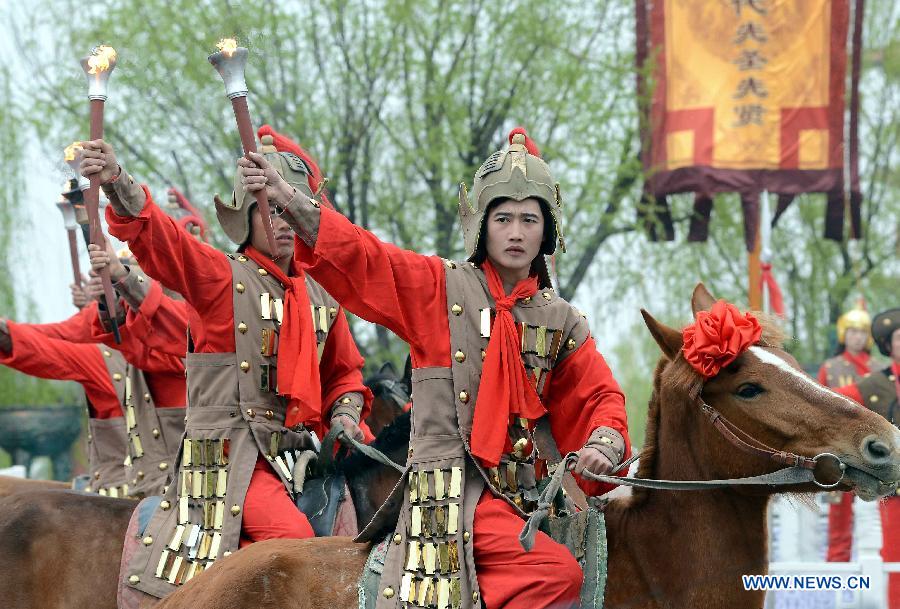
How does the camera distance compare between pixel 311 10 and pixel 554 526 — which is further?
pixel 311 10

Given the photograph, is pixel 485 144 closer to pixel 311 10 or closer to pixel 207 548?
pixel 311 10

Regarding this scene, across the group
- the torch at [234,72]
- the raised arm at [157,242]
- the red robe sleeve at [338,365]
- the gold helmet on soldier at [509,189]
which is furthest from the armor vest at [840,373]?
the torch at [234,72]

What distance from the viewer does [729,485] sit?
4117 millimetres

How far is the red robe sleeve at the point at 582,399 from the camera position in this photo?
4613 millimetres

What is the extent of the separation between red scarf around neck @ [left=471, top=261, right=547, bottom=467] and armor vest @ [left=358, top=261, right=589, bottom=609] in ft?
0.14

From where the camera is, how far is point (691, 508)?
421 centimetres

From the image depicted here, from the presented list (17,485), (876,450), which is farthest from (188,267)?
(876,450)

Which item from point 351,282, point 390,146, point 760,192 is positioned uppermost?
point 390,146

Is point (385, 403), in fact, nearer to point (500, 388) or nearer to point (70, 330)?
point (70, 330)

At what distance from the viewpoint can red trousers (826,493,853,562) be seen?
39.6ft

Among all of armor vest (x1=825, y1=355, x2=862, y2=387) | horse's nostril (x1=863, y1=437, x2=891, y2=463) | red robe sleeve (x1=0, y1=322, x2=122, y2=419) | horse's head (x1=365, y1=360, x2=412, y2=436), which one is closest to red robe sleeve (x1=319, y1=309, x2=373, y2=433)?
horse's head (x1=365, y1=360, x2=412, y2=436)

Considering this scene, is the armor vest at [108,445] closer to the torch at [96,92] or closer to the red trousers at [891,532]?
the torch at [96,92]

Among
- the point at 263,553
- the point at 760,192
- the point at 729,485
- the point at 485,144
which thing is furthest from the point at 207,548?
the point at 485,144

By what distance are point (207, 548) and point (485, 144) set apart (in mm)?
12581
